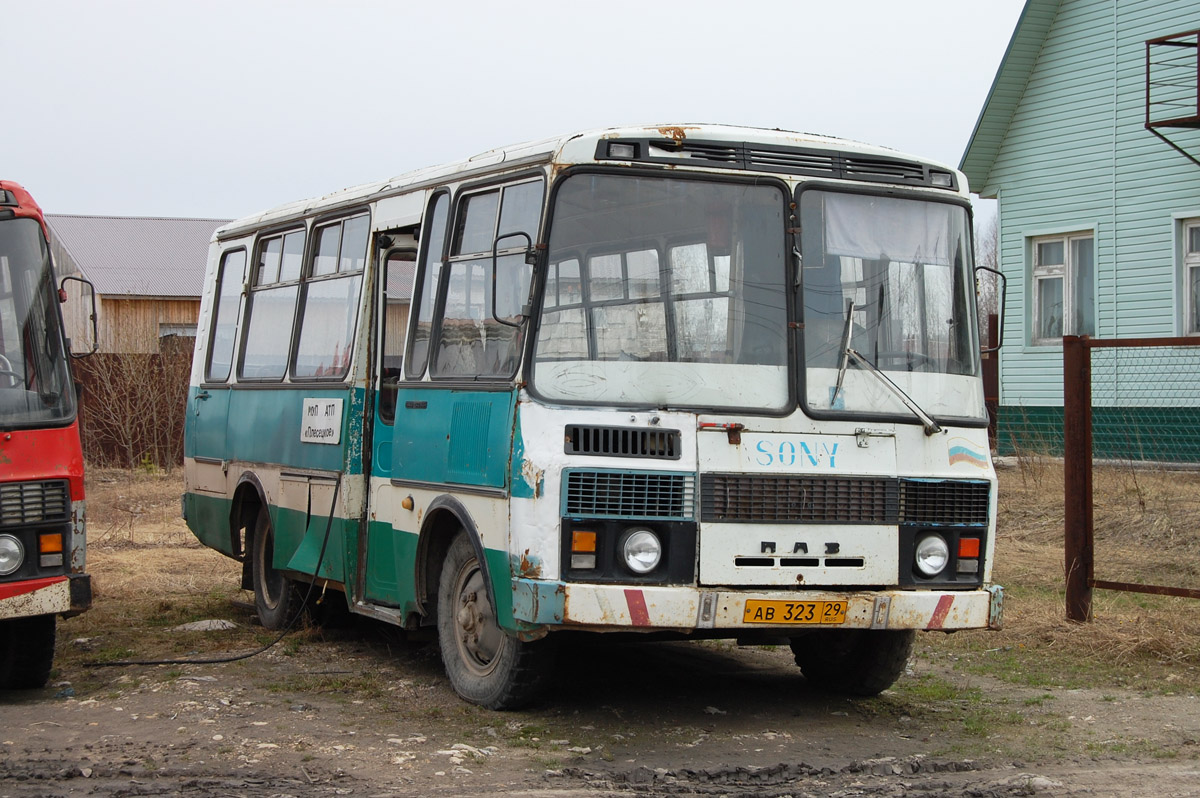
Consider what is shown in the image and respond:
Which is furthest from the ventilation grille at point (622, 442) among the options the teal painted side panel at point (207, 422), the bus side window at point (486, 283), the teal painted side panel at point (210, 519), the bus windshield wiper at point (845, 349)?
the teal painted side panel at point (207, 422)

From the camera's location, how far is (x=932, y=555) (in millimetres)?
7512

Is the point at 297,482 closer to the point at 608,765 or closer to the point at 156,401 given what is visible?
the point at 608,765

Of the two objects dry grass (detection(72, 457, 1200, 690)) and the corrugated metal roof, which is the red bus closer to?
dry grass (detection(72, 457, 1200, 690))

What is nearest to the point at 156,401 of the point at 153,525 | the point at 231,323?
the point at 153,525

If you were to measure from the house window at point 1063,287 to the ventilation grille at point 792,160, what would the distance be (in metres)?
14.5

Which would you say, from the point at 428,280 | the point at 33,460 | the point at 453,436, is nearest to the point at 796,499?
the point at 453,436


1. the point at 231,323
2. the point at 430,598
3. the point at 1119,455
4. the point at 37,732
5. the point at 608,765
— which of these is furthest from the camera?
the point at 1119,455

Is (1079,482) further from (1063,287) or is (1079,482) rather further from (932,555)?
(1063,287)

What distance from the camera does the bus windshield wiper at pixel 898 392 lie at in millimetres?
7504

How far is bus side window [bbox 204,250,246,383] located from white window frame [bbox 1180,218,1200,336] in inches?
523

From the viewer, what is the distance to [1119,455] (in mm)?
14023

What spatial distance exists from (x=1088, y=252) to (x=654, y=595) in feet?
54.6

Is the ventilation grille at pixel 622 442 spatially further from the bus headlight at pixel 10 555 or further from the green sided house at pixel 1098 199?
the green sided house at pixel 1098 199

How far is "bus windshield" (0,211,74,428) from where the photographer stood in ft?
26.6
